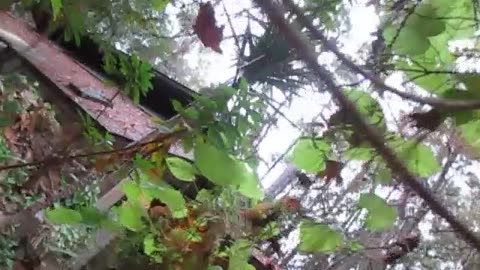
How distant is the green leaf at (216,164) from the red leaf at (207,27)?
0.17 meters

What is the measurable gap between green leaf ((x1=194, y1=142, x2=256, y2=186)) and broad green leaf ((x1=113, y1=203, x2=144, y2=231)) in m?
0.21

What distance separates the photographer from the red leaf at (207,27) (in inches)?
36.2

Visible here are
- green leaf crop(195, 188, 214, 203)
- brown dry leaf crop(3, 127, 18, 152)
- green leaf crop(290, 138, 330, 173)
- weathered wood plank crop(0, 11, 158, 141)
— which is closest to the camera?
green leaf crop(290, 138, 330, 173)

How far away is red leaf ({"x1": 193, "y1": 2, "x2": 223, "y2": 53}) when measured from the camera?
0.92 meters

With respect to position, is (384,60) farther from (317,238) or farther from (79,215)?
(79,215)

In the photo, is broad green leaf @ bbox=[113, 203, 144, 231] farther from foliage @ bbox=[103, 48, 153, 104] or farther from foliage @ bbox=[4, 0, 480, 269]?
foliage @ bbox=[103, 48, 153, 104]

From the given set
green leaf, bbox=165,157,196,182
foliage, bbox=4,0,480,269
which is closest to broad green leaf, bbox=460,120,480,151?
foliage, bbox=4,0,480,269

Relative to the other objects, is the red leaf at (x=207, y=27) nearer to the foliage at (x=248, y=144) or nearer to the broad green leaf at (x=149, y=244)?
the foliage at (x=248, y=144)

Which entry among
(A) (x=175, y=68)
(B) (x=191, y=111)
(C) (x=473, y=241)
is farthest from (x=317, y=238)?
(A) (x=175, y=68)

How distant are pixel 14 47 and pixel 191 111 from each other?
104 centimetres

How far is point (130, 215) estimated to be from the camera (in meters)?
0.99

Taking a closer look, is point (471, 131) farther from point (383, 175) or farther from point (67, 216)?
point (67, 216)

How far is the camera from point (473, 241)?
45cm

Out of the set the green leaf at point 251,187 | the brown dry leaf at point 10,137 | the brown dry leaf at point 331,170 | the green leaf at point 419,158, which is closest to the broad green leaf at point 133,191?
the green leaf at point 251,187
